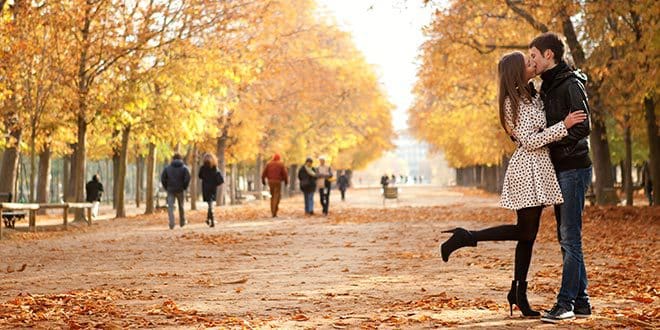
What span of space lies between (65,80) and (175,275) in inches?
605

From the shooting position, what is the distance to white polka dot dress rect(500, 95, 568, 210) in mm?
7469

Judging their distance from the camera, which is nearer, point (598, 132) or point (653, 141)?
point (653, 141)

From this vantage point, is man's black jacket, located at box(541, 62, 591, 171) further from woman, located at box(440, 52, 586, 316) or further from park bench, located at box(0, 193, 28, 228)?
park bench, located at box(0, 193, 28, 228)

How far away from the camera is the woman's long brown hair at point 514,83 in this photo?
7.60m

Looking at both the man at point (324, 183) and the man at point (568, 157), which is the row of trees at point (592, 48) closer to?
the man at point (324, 183)

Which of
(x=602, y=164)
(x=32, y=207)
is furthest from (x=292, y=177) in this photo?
(x=32, y=207)

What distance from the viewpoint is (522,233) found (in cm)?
762

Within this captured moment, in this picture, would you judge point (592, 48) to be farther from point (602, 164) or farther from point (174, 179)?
point (174, 179)

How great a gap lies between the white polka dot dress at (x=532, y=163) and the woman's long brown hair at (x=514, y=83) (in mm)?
42

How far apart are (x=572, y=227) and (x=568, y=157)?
1.74 ft

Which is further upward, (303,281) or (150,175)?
→ (150,175)

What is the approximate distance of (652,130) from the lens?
2683 centimetres

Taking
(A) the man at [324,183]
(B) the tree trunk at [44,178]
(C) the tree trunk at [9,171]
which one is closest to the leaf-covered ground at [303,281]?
(C) the tree trunk at [9,171]

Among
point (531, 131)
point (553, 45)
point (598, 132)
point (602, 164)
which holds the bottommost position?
point (531, 131)
